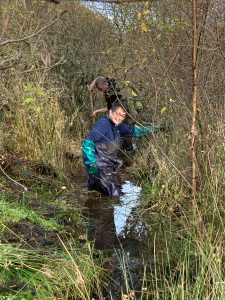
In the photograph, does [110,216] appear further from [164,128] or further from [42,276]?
[42,276]

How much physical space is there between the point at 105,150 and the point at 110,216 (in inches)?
48.4

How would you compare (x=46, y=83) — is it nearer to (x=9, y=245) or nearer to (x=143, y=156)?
(x=143, y=156)

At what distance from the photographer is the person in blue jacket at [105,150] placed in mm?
6930

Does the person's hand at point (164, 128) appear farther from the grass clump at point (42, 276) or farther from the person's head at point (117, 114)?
the grass clump at point (42, 276)

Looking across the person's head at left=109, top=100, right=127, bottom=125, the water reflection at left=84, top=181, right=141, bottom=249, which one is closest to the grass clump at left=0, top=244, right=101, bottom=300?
the water reflection at left=84, top=181, right=141, bottom=249

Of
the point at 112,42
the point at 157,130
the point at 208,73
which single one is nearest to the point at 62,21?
the point at 112,42

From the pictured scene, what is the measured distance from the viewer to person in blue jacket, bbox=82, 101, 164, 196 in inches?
273

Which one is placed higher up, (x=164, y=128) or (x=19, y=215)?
(x=164, y=128)

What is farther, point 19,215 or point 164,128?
point 164,128

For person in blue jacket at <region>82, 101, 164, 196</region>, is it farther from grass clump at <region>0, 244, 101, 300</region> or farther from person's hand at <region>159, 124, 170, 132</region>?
grass clump at <region>0, 244, 101, 300</region>

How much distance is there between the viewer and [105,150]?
712 centimetres

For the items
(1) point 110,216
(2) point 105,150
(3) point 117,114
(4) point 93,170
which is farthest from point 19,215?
(3) point 117,114

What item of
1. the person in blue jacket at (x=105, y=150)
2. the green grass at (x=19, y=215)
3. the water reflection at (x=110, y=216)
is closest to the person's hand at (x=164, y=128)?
the person in blue jacket at (x=105, y=150)

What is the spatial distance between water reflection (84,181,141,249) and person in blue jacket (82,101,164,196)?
7.0 inches
